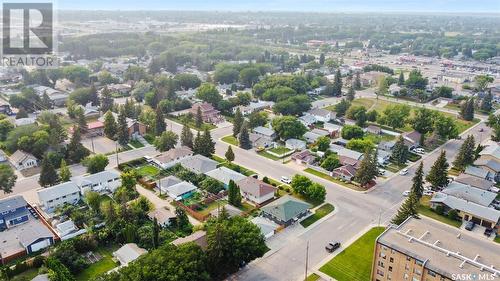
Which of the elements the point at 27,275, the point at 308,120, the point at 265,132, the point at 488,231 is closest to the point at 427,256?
the point at 488,231

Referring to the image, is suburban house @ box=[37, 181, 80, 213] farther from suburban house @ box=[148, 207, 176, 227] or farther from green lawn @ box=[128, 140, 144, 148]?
green lawn @ box=[128, 140, 144, 148]

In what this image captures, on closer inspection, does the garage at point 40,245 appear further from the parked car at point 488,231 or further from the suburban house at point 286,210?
the parked car at point 488,231

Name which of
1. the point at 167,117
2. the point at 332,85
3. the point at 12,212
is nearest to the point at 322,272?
the point at 12,212

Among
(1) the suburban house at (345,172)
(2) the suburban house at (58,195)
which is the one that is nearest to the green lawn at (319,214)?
(1) the suburban house at (345,172)

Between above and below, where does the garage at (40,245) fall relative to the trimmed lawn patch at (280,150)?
below

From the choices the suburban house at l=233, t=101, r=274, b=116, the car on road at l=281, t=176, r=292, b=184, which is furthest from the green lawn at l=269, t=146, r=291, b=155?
the suburban house at l=233, t=101, r=274, b=116

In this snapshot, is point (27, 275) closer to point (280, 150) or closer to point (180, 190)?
point (180, 190)

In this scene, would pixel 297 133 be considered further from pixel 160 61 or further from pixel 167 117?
pixel 160 61
